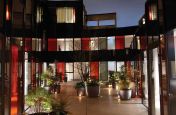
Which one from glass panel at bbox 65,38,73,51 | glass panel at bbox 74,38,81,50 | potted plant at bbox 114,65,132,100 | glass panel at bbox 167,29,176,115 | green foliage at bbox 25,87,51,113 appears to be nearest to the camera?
glass panel at bbox 167,29,176,115

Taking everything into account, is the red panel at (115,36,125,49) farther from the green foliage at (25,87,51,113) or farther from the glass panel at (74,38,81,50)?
the green foliage at (25,87,51,113)

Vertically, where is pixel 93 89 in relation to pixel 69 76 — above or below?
below

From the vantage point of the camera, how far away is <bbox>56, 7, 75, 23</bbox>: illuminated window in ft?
109

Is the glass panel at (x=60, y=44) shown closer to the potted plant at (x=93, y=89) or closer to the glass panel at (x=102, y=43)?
the glass panel at (x=102, y=43)

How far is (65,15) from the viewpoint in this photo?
3359cm

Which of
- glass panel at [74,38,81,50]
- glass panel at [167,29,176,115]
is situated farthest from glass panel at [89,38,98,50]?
glass panel at [167,29,176,115]

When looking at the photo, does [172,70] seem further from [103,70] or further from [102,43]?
[102,43]

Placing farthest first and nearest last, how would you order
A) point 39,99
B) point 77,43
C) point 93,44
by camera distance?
point 77,43
point 93,44
point 39,99

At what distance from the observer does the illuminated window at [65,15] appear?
3331 centimetres

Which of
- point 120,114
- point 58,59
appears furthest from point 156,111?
point 58,59

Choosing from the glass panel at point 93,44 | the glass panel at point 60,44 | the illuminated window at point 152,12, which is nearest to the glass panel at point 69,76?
the glass panel at point 60,44

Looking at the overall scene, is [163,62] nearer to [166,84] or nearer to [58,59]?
[166,84]

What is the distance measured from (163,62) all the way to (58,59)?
851 inches

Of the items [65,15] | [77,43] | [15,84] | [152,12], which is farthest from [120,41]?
[15,84]
